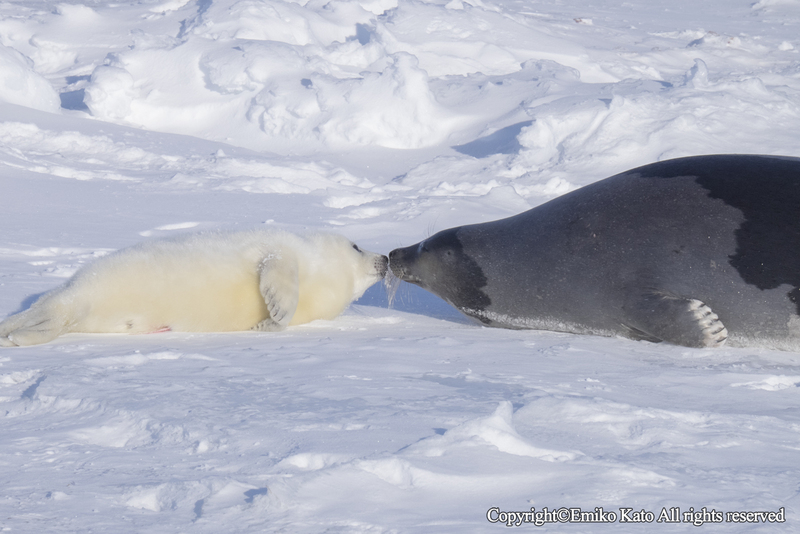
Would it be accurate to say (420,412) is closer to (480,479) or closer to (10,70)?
(480,479)

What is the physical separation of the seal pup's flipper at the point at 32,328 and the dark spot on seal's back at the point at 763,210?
2.63 metres

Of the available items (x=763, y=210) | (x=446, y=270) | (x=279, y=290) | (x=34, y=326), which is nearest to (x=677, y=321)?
(x=763, y=210)

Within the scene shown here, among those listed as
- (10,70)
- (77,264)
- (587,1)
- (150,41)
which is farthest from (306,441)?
(587,1)

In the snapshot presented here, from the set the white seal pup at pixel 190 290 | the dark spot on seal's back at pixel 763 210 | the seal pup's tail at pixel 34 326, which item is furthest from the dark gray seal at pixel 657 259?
the seal pup's tail at pixel 34 326

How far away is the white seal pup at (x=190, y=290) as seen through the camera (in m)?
2.96

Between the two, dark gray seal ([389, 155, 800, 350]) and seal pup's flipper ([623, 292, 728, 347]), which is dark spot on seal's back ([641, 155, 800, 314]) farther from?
seal pup's flipper ([623, 292, 728, 347])

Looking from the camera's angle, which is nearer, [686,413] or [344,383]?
[686,413]

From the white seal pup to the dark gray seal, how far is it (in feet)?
2.99

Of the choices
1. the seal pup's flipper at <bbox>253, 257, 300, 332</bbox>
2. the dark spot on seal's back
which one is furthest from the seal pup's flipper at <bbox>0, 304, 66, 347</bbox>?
the dark spot on seal's back

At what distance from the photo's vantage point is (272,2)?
11.2 metres

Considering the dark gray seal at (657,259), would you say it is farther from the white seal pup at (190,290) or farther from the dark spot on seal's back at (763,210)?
the white seal pup at (190,290)

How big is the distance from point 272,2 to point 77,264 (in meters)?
8.25

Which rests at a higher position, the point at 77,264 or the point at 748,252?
the point at 748,252

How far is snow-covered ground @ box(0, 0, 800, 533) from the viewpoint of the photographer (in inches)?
56.7
